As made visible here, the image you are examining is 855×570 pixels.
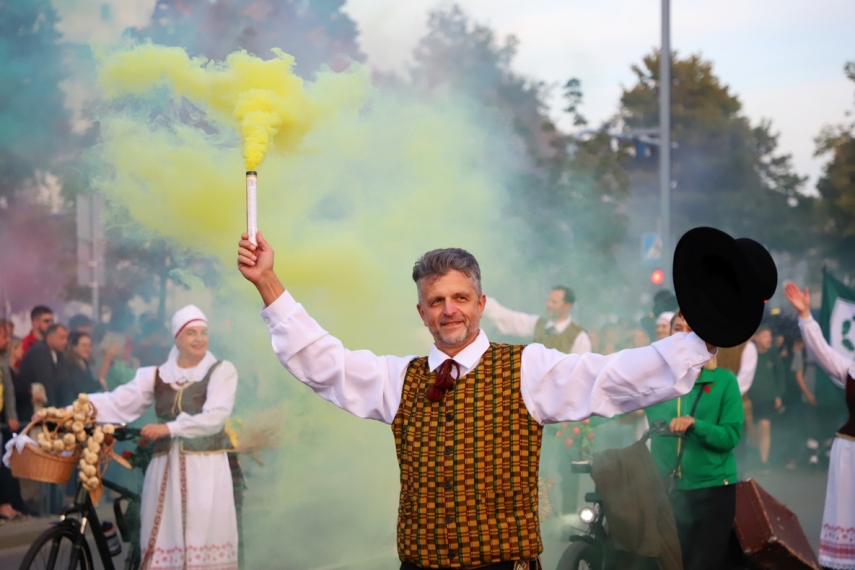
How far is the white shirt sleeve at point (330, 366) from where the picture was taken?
2.99 meters

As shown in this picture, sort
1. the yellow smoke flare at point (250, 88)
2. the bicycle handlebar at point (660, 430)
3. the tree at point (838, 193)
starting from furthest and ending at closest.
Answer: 1. the tree at point (838, 193)
2. the bicycle handlebar at point (660, 430)
3. the yellow smoke flare at point (250, 88)

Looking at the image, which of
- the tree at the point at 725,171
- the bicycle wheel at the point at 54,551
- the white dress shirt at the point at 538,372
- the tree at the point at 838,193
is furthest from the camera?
Result: the tree at the point at 725,171

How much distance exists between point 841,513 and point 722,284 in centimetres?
379

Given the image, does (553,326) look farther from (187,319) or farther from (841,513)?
(187,319)

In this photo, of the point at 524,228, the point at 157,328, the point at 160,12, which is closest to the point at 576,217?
the point at 524,228

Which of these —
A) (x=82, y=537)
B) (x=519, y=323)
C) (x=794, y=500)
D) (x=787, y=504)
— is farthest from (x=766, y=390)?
(x=82, y=537)

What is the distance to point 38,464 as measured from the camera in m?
4.81

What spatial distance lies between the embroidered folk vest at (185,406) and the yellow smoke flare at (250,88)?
1.65 metres

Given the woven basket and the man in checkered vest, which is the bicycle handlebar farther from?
the woven basket

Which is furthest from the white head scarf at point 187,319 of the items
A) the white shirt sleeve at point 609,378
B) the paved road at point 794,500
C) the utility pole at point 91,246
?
the white shirt sleeve at point 609,378

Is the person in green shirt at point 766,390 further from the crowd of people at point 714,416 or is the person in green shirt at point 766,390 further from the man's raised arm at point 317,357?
the man's raised arm at point 317,357

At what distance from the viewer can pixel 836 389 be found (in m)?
11.0

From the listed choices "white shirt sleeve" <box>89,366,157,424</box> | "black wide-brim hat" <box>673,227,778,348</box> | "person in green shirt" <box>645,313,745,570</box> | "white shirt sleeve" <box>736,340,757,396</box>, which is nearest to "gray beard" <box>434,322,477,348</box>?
"black wide-brim hat" <box>673,227,778,348</box>

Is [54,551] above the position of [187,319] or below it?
below
